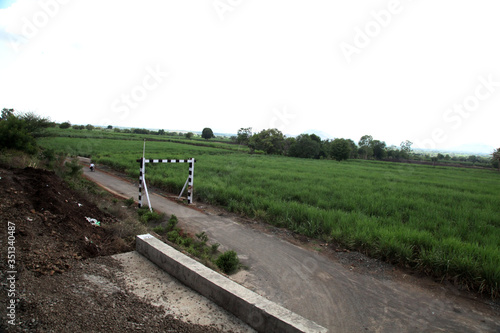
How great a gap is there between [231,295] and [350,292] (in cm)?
203

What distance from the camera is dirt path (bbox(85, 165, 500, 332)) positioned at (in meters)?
3.31

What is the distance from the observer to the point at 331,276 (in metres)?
4.43

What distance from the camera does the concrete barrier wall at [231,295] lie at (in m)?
2.56

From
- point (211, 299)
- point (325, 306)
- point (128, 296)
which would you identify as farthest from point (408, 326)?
point (128, 296)

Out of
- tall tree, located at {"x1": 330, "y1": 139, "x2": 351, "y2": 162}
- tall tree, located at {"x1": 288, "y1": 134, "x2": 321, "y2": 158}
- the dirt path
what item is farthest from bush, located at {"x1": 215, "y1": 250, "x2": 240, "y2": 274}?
tall tree, located at {"x1": 288, "y1": 134, "x2": 321, "y2": 158}

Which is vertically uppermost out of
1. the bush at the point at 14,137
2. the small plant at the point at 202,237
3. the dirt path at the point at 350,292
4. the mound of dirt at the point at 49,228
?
the bush at the point at 14,137

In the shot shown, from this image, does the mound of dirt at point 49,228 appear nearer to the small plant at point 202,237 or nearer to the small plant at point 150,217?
the small plant at point 150,217

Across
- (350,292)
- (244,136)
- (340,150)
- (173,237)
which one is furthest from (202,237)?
(244,136)

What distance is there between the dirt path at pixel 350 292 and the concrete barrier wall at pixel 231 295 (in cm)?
85

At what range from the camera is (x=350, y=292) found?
3951mm

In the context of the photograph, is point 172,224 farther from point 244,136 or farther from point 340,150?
point 244,136

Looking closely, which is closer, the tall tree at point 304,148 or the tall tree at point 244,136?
the tall tree at point 304,148

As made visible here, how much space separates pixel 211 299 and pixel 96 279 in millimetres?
1420

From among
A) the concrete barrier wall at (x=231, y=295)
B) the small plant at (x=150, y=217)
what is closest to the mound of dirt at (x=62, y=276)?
the concrete barrier wall at (x=231, y=295)
